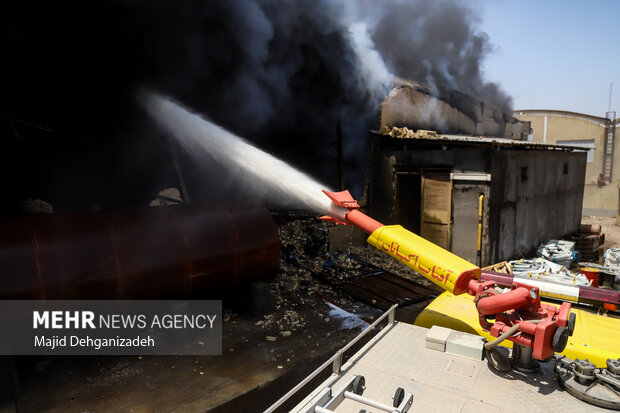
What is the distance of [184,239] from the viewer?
22.0ft

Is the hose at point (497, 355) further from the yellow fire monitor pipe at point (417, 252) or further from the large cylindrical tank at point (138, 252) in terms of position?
the large cylindrical tank at point (138, 252)

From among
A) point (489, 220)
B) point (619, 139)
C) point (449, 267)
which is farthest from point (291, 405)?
point (619, 139)

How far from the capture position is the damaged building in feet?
33.0

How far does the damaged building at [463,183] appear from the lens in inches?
396

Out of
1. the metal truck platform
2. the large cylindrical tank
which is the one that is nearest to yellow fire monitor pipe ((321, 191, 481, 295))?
→ the metal truck platform

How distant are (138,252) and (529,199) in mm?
10930

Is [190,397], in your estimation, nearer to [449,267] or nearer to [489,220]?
[449,267]

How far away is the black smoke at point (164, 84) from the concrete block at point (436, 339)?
782 centimetres

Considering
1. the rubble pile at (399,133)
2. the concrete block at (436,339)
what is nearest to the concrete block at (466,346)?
the concrete block at (436,339)

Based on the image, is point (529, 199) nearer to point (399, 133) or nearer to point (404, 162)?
point (404, 162)

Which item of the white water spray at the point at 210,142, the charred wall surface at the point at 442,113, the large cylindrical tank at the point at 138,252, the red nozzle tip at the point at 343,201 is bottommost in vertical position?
the large cylindrical tank at the point at 138,252

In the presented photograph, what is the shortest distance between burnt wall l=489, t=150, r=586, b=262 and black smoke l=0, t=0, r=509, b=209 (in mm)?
4078

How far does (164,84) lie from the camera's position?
354 inches

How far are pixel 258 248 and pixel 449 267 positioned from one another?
4.44m
